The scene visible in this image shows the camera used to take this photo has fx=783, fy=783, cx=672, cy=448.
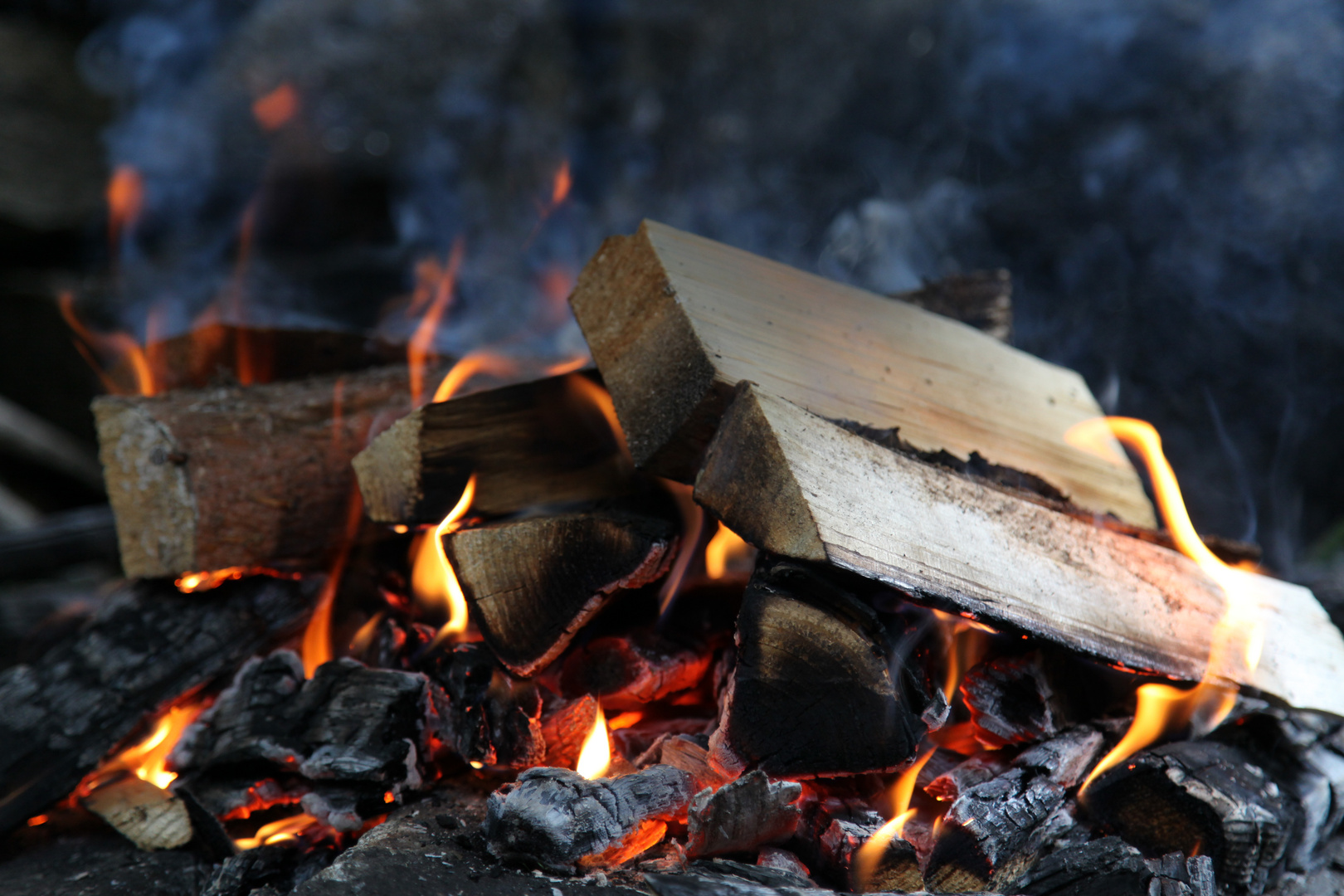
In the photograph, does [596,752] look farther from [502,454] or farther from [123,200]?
[123,200]

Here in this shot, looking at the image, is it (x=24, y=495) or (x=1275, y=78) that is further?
(x=24, y=495)

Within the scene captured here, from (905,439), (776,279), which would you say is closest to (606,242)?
(776,279)

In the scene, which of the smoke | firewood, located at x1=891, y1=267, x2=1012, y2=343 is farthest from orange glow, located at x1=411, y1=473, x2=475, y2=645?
firewood, located at x1=891, y1=267, x2=1012, y2=343

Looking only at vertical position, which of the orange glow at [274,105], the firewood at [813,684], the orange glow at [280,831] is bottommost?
the orange glow at [280,831]

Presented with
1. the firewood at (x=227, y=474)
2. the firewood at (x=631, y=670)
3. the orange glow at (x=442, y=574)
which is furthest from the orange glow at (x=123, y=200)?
the firewood at (x=631, y=670)

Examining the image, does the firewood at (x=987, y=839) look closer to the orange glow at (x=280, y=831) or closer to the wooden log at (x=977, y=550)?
the wooden log at (x=977, y=550)

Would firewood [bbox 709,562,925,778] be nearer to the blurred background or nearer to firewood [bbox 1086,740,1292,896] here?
firewood [bbox 1086,740,1292,896]

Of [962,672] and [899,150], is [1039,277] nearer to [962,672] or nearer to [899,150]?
[899,150]
